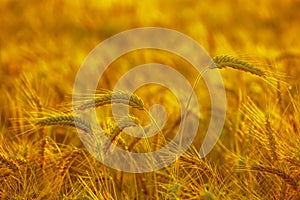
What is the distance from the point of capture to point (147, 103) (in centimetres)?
321

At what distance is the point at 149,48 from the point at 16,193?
2552 mm

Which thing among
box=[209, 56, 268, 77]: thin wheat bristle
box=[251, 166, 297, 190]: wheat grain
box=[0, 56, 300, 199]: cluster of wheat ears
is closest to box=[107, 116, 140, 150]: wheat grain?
box=[0, 56, 300, 199]: cluster of wheat ears

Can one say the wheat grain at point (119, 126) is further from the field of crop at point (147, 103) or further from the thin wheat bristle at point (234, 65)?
the thin wheat bristle at point (234, 65)

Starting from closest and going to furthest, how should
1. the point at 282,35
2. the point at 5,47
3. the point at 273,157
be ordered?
the point at 273,157, the point at 5,47, the point at 282,35

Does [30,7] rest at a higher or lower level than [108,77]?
higher

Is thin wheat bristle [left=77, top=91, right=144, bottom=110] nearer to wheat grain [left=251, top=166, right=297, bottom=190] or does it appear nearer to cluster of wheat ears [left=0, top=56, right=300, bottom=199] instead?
cluster of wheat ears [left=0, top=56, right=300, bottom=199]

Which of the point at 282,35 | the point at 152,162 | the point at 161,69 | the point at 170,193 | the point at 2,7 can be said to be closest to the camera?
the point at 170,193

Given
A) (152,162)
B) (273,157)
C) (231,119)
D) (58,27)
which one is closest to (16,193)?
(152,162)

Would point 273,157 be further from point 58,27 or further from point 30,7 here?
point 30,7

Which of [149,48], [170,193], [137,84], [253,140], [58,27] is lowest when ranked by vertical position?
[170,193]

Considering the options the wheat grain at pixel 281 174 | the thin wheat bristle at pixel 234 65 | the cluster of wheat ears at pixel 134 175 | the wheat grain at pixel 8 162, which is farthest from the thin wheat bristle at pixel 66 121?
the wheat grain at pixel 281 174

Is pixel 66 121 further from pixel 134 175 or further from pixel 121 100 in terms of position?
pixel 134 175

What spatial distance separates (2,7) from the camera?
5.91 meters

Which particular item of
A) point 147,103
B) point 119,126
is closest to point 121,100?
point 119,126
